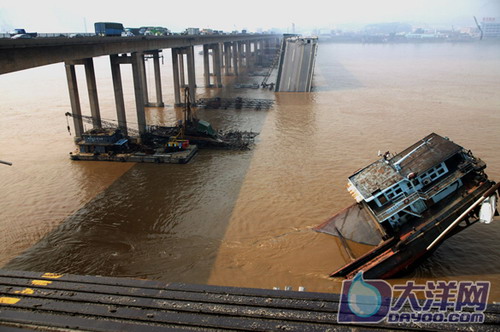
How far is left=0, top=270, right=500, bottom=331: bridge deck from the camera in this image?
8.73m

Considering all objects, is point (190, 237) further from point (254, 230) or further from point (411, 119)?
point (411, 119)

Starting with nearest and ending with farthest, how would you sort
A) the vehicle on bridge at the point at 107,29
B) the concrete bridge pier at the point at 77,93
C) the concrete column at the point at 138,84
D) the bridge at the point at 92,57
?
the bridge at the point at 92,57, the concrete bridge pier at the point at 77,93, the vehicle on bridge at the point at 107,29, the concrete column at the point at 138,84

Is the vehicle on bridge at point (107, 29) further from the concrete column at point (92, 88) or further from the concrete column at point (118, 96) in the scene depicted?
the concrete column at point (92, 88)

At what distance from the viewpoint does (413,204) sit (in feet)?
53.8

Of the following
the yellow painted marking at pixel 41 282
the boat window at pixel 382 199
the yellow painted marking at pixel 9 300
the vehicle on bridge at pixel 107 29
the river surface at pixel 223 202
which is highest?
the vehicle on bridge at pixel 107 29

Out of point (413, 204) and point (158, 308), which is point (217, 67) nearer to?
point (413, 204)

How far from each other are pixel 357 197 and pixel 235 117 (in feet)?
101

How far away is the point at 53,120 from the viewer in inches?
1698

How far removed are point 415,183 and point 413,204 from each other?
101 centimetres

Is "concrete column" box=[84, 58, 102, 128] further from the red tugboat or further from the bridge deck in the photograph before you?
the bridge deck

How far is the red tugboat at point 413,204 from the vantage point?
51.0 ft

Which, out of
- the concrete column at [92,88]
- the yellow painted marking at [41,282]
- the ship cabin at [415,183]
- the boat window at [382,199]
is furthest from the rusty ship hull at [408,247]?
the concrete column at [92,88]

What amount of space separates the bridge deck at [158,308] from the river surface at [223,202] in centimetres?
611

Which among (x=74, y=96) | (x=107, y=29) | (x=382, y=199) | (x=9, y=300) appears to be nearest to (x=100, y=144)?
(x=74, y=96)
